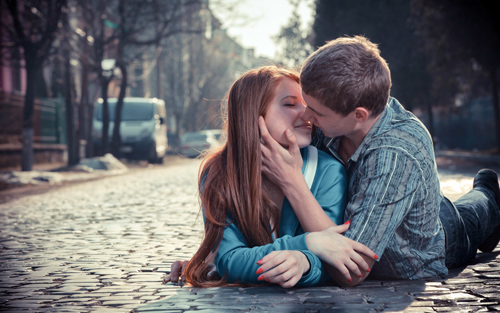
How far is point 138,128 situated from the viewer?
25.8m

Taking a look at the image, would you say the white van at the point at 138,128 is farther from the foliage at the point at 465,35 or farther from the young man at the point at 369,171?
the young man at the point at 369,171

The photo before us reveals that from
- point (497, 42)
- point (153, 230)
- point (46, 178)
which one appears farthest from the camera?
point (497, 42)

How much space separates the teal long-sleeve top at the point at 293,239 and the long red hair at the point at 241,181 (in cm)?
7

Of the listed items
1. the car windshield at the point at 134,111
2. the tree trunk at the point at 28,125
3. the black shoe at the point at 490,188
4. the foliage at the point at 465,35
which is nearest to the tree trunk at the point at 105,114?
the car windshield at the point at 134,111

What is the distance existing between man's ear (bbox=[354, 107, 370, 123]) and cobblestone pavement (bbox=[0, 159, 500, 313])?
0.92 m

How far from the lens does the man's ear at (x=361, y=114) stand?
3.42 metres

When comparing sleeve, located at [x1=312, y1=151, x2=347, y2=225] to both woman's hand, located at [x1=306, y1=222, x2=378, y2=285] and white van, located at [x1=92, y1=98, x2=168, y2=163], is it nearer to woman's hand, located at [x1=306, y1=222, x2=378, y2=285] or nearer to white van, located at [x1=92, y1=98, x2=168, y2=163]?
woman's hand, located at [x1=306, y1=222, x2=378, y2=285]

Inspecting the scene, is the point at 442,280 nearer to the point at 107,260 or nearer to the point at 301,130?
the point at 301,130

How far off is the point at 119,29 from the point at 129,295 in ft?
71.6

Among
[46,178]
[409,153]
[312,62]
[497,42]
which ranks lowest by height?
[46,178]

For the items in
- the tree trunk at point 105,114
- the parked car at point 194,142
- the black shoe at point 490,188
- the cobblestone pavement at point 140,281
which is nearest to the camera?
the cobblestone pavement at point 140,281

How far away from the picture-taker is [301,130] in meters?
3.78

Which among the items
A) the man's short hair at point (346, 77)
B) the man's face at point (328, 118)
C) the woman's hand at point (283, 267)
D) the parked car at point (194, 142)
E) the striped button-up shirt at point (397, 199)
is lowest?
the parked car at point (194, 142)

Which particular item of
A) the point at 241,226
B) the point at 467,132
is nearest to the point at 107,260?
the point at 241,226
